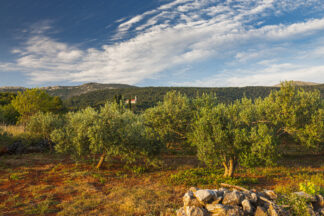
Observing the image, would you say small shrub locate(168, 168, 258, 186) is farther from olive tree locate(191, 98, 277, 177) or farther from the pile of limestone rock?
the pile of limestone rock

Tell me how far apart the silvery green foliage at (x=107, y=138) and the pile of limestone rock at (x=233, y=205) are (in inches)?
403

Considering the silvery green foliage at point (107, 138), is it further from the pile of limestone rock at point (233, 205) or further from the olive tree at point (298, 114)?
the olive tree at point (298, 114)

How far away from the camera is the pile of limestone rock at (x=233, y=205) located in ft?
28.0

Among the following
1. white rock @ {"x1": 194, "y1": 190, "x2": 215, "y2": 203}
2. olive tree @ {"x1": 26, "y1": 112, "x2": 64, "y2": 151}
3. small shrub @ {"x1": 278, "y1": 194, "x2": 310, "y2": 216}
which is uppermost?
olive tree @ {"x1": 26, "y1": 112, "x2": 64, "y2": 151}

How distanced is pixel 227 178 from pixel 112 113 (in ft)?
44.6

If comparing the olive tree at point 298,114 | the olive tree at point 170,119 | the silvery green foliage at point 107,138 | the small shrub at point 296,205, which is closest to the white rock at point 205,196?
the small shrub at point 296,205

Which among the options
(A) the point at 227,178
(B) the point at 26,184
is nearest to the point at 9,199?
(B) the point at 26,184

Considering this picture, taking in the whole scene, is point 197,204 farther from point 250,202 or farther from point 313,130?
point 313,130

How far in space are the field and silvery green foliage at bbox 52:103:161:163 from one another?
2.24 meters

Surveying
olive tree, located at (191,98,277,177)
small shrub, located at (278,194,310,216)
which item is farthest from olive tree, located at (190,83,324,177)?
small shrub, located at (278,194,310,216)

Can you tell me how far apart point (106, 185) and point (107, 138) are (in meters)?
4.61

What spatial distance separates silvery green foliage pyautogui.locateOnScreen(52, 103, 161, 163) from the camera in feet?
59.1

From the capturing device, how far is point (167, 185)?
50.4ft

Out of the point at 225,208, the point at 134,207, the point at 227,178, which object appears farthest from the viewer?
the point at 227,178
